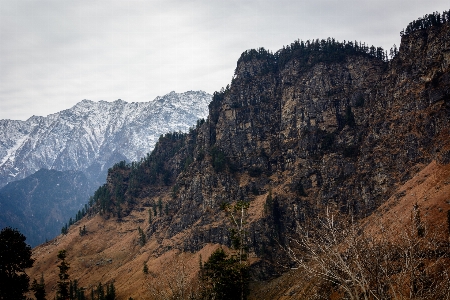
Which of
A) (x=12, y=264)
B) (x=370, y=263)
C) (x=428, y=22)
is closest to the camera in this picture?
(x=370, y=263)

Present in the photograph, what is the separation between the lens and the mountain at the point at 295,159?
103688 mm

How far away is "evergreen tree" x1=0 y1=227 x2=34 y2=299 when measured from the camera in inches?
1491

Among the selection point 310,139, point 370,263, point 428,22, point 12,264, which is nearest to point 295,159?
point 310,139

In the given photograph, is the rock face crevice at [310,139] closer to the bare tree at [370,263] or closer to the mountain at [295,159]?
the mountain at [295,159]

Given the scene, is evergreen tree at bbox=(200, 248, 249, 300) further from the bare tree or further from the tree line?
the tree line

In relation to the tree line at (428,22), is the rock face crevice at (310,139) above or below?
below

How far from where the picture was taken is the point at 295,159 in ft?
479

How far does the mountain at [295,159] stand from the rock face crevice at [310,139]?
0.50 metres

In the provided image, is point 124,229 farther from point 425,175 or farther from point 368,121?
point 425,175

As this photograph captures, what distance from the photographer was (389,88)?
124 metres

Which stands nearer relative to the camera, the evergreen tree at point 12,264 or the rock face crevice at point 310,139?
the evergreen tree at point 12,264

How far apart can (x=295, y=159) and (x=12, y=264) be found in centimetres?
12246

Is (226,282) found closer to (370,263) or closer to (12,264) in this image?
(12,264)

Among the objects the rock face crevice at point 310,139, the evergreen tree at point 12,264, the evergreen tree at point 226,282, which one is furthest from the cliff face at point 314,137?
the evergreen tree at point 12,264
